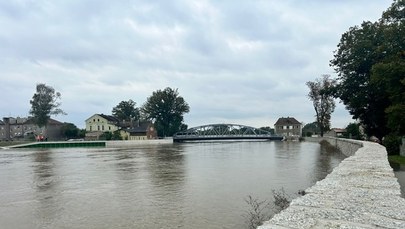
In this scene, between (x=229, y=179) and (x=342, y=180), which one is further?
(x=229, y=179)

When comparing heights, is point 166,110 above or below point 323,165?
above

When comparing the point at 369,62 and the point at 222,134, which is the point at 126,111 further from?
the point at 369,62

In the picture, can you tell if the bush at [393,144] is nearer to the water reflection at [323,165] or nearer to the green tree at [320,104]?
the water reflection at [323,165]

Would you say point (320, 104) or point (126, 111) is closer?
point (320, 104)

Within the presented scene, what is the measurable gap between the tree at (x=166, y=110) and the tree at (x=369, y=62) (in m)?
75.7

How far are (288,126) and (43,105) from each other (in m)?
74.0

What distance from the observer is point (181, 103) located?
359 ft

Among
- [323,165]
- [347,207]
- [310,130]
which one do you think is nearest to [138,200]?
[347,207]

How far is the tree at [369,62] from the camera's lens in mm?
25469

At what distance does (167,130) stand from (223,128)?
1728 centimetres

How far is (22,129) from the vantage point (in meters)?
105

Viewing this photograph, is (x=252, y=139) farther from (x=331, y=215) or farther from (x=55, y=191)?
(x=331, y=215)

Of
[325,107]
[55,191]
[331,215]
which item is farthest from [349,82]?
[325,107]

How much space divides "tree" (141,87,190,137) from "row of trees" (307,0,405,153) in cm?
7429
